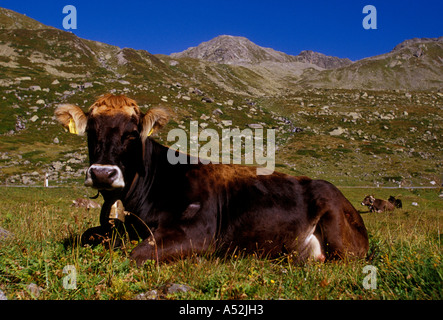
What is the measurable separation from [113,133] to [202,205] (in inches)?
78.1

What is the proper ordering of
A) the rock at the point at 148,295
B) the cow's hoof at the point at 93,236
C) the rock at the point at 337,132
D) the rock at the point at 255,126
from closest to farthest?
1. the rock at the point at 148,295
2. the cow's hoof at the point at 93,236
3. the rock at the point at 255,126
4. the rock at the point at 337,132

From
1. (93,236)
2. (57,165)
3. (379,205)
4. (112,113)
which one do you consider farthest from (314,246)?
(57,165)

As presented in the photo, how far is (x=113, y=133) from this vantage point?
221 inches

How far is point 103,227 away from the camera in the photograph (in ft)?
21.4

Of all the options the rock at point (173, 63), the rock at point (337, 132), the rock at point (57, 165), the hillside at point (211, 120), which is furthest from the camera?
the rock at point (173, 63)

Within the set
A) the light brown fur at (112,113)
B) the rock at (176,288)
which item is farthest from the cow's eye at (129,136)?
the rock at (176,288)

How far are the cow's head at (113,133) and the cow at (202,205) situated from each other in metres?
0.02

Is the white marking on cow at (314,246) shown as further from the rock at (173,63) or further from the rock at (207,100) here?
the rock at (173,63)

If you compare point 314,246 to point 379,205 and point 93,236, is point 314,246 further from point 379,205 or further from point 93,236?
point 379,205

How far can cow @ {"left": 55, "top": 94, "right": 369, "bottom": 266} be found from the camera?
5.76 metres

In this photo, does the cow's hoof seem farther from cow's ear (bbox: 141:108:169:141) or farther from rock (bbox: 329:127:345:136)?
rock (bbox: 329:127:345:136)

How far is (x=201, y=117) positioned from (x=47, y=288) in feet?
162

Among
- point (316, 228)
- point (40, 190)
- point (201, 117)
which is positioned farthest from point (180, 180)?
point (201, 117)

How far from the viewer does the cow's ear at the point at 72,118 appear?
618 centimetres
